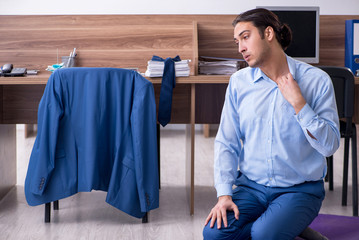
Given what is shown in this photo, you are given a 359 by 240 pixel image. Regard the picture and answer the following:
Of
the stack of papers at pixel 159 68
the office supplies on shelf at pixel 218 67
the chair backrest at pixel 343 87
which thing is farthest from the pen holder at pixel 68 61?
the chair backrest at pixel 343 87

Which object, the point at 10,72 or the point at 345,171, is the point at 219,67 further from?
the point at 10,72

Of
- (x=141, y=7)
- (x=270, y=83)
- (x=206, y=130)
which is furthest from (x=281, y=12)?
(x=141, y=7)

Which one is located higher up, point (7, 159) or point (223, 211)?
point (223, 211)

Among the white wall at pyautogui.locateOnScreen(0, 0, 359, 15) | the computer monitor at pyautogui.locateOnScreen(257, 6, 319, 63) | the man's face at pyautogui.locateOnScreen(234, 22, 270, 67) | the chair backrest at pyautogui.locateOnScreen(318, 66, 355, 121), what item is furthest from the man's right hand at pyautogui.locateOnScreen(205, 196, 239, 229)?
the white wall at pyautogui.locateOnScreen(0, 0, 359, 15)

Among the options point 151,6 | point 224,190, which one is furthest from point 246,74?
point 151,6

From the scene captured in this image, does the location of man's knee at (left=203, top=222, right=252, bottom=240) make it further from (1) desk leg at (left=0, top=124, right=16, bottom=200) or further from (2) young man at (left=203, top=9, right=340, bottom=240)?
(1) desk leg at (left=0, top=124, right=16, bottom=200)

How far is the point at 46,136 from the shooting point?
2111mm

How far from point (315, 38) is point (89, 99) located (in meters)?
1.39

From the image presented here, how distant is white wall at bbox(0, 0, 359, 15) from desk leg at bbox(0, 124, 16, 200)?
8.56 ft

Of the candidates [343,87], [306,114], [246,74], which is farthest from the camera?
[343,87]

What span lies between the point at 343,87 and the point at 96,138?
121 cm

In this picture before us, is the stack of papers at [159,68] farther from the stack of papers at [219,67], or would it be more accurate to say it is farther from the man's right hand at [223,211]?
the man's right hand at [223,211]

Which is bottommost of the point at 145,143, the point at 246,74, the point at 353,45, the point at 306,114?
the point at 145,143

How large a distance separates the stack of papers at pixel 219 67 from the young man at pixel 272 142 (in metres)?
1.00
